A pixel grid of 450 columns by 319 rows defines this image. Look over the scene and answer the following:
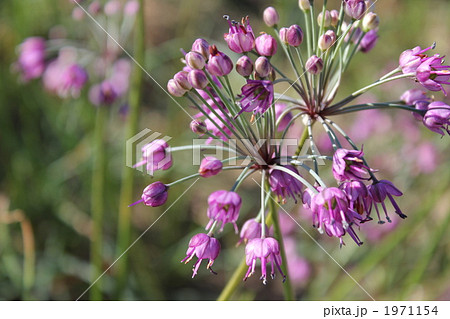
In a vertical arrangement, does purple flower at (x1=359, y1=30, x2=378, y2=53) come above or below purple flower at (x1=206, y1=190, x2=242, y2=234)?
above

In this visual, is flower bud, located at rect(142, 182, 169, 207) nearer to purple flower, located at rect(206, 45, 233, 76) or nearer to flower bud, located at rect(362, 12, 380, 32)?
purple flower, located at rect(206, 45, 233, 76)

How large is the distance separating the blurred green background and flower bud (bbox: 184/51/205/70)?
158 cm

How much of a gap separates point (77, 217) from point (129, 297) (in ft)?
2.76

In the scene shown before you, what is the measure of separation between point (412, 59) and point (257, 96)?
56 centimetres

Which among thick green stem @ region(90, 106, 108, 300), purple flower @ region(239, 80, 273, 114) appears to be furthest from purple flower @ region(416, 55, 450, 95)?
thick green stem @ region(90, 106, 108, 300)

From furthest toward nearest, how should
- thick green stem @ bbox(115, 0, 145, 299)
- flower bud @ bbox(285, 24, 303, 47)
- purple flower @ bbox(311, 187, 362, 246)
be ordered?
thick green stem @ bbox(115, 0, 145, 299)
flower bud @ bbox(285, 24, 303, 47)
purple flower @ bbox(311, 187, 362, 246)

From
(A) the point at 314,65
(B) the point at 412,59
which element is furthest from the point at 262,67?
(B) the point at 412,59

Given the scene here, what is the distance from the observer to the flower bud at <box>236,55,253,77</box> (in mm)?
1458

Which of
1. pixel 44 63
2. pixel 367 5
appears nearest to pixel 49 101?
pixel 44 63

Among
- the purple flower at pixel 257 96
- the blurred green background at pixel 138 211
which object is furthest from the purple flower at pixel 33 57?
the purple flower at pixel 257 96

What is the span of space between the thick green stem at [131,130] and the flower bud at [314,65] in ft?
3.57

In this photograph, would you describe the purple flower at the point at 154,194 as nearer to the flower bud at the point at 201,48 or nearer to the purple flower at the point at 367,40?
the flower bud at the point at 201,48

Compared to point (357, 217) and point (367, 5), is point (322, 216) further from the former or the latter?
point (367, 5)

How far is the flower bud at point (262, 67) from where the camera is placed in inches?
57.5
